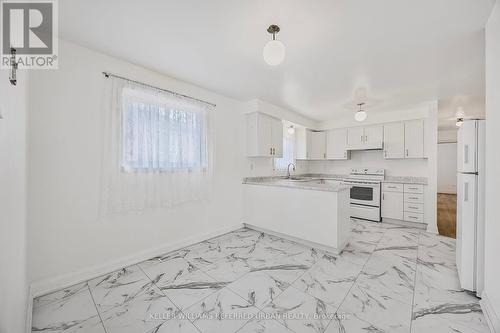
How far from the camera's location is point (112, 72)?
2.26 metres

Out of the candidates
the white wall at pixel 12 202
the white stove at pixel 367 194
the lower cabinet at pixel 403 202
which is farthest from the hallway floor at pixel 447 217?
the white wall at pixel 12 202

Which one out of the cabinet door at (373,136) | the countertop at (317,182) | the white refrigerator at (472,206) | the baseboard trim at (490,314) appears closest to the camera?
the baseboard trim at (490,314)

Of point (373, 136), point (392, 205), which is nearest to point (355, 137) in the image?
point (373, 136)

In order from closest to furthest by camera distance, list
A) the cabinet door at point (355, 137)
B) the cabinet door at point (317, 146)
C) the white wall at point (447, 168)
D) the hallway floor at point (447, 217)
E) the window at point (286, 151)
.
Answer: the hallway floor at point (447, 217) → the cabinet door at point (355, 137) → the window at point (286, 151) → the cabinet door at point (317, 146) → the white wall at point (447, 168)

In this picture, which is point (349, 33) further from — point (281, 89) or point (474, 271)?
point (474, 271)

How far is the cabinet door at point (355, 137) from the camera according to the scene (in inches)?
188

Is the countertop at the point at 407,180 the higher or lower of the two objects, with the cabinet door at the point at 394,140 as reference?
lower

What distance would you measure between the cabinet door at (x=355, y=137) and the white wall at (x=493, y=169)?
3.19 metres

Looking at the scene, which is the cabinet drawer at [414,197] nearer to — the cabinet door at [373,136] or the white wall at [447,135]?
the cabinet door at [373,136]

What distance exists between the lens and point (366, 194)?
435cm

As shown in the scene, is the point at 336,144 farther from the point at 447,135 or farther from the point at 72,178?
the point at 447,135

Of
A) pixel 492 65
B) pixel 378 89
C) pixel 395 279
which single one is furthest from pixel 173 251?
pixel 378 89

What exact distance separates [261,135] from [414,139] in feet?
10.5

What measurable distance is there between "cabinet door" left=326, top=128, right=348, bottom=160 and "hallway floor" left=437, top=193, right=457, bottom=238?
2273mm
